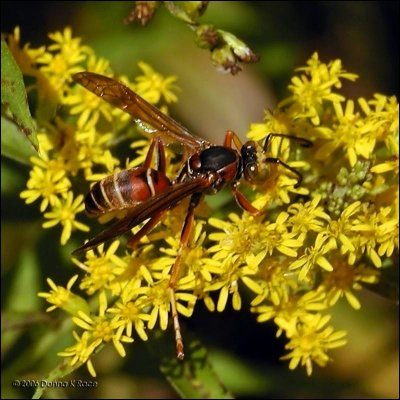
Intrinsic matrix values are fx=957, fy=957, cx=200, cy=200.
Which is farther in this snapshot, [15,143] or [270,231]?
[15,143]

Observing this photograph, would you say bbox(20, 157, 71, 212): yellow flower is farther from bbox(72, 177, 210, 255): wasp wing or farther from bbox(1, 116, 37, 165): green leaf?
bbox(72, 177, 210, 255): wasp wing

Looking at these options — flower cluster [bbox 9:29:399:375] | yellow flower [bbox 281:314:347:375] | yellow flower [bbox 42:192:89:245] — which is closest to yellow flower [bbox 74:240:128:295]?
flower cluster [bbox 9:29:399:375]

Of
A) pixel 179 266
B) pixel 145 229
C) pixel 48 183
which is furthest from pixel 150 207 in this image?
pixel 48 183

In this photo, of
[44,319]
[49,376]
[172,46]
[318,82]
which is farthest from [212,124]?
[49,376]

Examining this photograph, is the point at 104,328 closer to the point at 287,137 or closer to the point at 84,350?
the point at 84,350

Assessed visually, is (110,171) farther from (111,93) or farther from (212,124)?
(212,124)

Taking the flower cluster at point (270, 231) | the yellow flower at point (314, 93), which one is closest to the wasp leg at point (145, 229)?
the flower cluster at point (270, 231)

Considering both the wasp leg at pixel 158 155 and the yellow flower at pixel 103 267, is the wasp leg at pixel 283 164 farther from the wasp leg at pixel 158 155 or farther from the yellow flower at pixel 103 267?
the yellow flower at pixel 103 267

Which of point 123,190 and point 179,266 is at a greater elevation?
point 123,190
